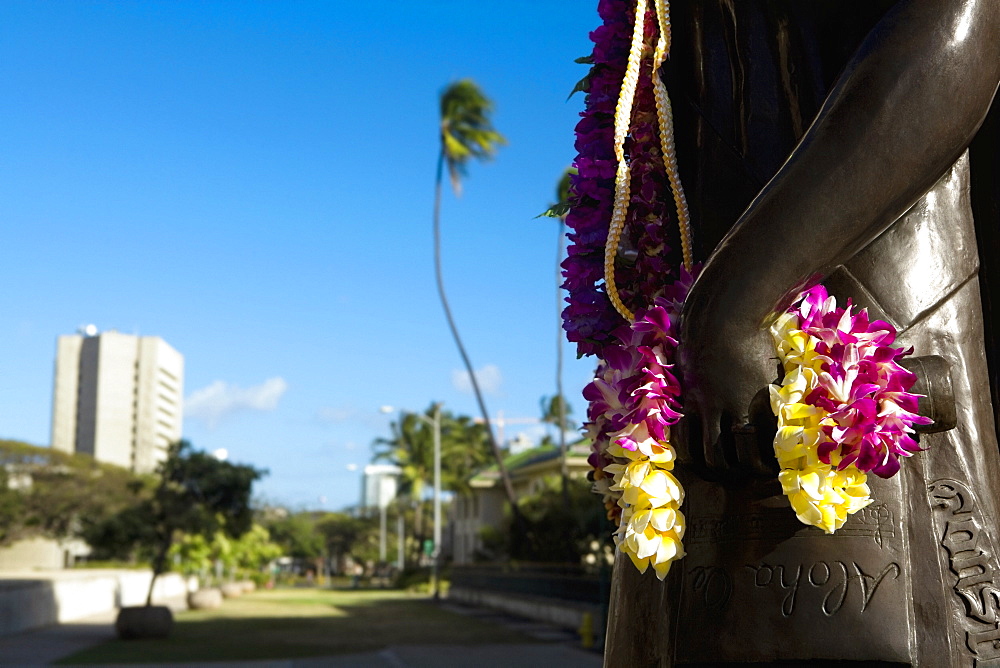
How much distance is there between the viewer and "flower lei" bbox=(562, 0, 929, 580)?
117cm

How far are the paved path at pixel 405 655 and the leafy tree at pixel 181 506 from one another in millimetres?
2155

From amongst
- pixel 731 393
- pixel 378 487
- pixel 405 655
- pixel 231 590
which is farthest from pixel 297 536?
pixel 731 393

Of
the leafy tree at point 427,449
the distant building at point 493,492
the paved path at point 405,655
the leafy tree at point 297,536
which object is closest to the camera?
the paved path at point 405,655

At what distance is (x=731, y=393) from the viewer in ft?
4.00

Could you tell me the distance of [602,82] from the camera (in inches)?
69.2

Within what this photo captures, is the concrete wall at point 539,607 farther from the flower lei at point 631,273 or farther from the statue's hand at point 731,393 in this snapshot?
the statue's hand at point 731,393

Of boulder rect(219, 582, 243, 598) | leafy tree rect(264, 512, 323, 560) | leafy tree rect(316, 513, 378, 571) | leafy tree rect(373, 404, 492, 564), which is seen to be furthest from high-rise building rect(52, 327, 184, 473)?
boulder rect(219, 582, 243, 598)

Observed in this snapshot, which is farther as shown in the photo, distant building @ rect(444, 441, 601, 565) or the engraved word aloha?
distant building @ rect(444, 441, 601, 565)

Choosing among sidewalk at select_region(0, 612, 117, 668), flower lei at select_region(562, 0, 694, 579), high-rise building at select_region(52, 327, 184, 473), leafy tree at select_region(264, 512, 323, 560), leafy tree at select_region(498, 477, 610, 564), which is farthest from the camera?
high-rise building at select_region(52, 327, 184, 473)

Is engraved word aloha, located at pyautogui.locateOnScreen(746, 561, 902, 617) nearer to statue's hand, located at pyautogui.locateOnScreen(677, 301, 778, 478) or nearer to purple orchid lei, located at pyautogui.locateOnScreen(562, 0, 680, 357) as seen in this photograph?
statue's hand, located at pyautogui.locateOnScreen(677, 301, 778, 478)

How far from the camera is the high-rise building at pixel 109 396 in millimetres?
124188

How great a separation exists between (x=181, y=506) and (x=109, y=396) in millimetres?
107584

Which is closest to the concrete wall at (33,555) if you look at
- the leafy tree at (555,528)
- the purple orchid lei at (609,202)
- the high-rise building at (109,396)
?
the leafy tree at (555,528)

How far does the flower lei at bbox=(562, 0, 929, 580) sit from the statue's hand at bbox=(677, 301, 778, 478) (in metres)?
0.03
